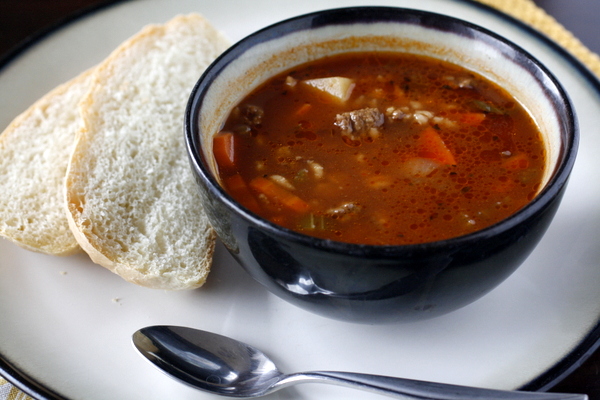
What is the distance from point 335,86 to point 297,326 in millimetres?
1044

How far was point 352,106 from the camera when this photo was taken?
249 cm

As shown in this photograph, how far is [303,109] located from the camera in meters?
2.47

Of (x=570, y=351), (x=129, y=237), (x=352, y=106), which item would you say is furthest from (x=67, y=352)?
(x=570, y=351)

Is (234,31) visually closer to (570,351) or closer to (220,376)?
(220,376)

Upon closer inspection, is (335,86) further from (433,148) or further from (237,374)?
(237,374)

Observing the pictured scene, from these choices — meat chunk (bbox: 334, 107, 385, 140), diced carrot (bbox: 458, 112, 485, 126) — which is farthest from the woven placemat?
meat chunk (bbox: 334, 107, 385, 140)

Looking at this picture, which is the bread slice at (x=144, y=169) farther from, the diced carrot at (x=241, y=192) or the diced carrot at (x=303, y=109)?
the diced carrot at (x=303, y=109)

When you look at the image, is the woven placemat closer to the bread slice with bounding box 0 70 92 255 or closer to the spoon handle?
the spoon handle

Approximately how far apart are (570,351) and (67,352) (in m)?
1.65

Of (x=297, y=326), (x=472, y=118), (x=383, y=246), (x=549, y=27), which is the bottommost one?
(x=297, y=326)

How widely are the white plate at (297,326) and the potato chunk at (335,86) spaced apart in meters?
0.81

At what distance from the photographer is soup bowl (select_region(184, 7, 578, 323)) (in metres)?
1.63

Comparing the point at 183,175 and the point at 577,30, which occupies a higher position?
the point at 577,30

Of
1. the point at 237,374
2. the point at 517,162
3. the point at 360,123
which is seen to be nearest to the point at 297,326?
the point at 237,374
